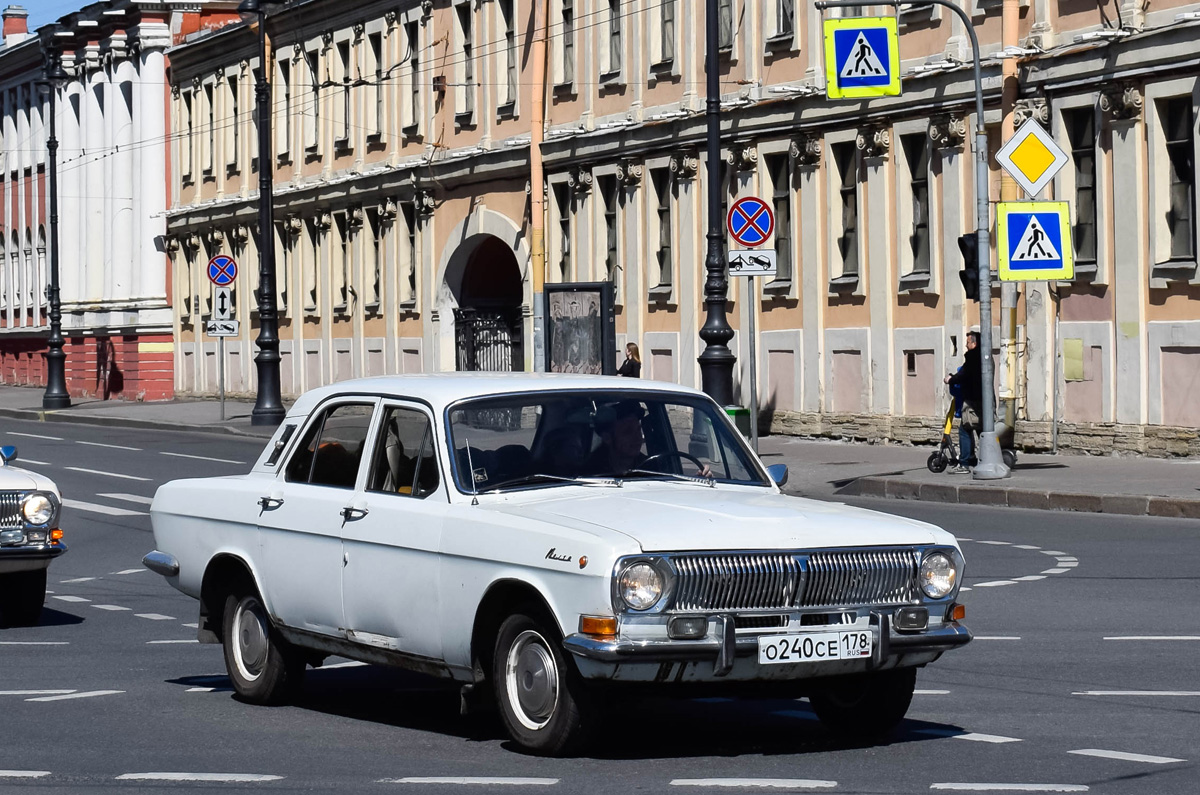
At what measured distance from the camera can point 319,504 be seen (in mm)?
9789

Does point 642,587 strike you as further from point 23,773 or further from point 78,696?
point 78,696

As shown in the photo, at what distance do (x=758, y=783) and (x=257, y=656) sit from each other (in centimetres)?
327

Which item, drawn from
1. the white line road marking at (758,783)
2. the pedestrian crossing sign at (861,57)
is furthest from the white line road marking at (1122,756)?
the pedestrian crossing sign at (861,57)

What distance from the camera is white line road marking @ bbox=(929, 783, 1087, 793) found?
7547mm

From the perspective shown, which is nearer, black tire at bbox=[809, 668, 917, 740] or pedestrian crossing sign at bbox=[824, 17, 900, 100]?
black tire at bbox=[809, 668, 917, 740]

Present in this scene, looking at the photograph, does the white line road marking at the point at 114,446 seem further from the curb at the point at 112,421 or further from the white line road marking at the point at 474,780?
the white line road marking at the point at 474,780

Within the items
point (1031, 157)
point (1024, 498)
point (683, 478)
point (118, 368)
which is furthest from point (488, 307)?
point (683, 478)

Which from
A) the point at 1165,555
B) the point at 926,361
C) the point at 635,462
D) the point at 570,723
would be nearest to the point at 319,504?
the point at 635,462

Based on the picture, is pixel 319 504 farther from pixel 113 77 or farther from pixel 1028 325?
pixel 113 77

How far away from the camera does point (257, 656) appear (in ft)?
33.7

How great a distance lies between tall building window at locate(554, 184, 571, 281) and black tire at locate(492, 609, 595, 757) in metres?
36.0

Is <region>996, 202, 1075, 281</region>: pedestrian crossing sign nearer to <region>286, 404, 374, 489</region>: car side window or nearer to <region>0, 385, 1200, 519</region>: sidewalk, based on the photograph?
<region>0, 385, 1200, 519</region>: sidewalk

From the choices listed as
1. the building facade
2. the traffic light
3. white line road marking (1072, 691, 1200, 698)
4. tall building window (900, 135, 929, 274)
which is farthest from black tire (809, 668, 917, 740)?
tall building window (900, 135, 929, 274)

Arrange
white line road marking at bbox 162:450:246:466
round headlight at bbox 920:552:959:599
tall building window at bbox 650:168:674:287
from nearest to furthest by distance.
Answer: round headlight at bbox 920:552:959:599
white line road marking at bbox 162:450:246:466
tall building window at bbox 650:168:674:287
